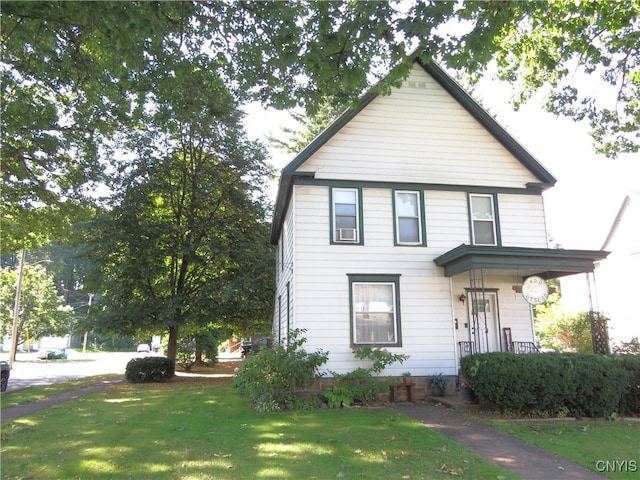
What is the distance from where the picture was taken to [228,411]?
9898mm

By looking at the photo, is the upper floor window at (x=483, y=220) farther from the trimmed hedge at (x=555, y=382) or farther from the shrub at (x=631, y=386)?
the shrub at (x=631, y=386)

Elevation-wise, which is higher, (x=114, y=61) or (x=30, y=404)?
(x=114, y=61)

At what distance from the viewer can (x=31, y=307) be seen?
33656 mm

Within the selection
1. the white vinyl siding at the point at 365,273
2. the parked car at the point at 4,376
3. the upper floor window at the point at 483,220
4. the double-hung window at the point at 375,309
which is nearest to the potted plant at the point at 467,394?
the white vinyl siding at the point at 365,273

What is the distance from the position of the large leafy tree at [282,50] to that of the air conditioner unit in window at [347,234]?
3883mm

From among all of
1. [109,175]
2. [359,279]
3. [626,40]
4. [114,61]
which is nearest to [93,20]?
[114,61]

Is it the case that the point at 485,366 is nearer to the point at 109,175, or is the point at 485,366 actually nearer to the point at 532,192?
the point at 532,192

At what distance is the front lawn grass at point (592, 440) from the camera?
19.6 feet

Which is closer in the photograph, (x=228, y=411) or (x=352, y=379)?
(x=228, y=411)

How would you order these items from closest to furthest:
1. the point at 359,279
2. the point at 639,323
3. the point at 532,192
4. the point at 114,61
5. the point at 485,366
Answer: the point at 114,61 < the point at 485,366 < the point at 359,279 < the point at 532,192 < the point at 639,323

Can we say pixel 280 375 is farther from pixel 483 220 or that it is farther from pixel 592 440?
pixel 483 220

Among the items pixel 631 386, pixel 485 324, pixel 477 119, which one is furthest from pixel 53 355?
pixel 631 386

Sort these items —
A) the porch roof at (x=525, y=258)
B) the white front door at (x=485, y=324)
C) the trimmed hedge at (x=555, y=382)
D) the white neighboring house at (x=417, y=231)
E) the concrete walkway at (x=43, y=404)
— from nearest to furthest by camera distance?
the trimmed hedge at (x=555, y=382), the concrete walkway at (x=43, y=404), the porch roof at (x=525, y=258), the white neighboring house at (x=417, y=231), the white front door at (x=485, y=324)

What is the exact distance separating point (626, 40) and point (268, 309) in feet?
51.4
